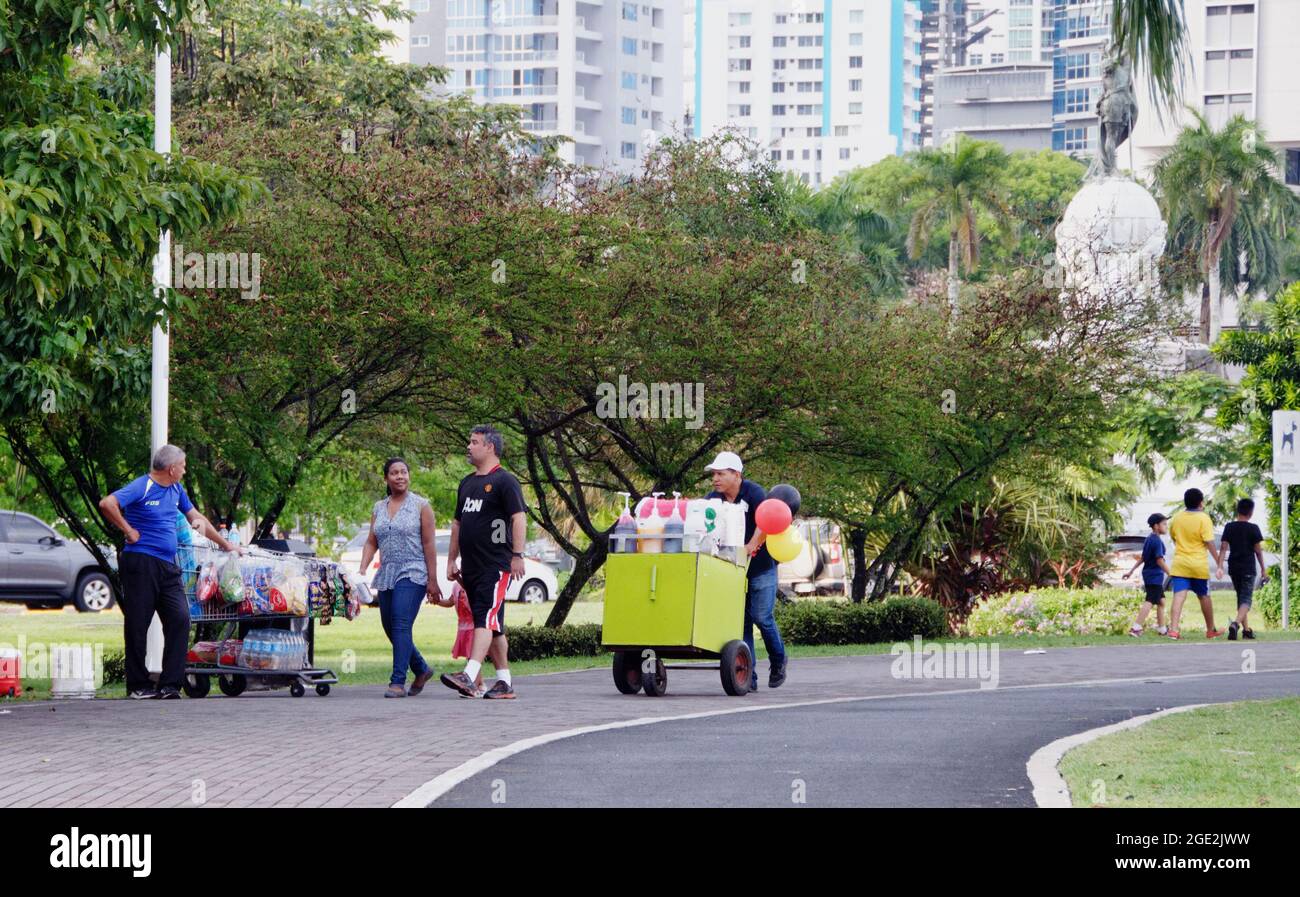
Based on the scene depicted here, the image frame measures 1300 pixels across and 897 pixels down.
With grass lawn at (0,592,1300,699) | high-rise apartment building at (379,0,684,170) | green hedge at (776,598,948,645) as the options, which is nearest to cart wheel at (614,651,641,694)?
grass lawn at (0,592,1300,699)

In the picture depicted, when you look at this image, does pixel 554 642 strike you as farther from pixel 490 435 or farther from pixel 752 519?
pixel 490 435

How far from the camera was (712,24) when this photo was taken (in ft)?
631

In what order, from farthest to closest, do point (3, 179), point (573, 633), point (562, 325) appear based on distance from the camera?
1. point (573, 633)
2. point (562, 325)
3. point (3, 179)

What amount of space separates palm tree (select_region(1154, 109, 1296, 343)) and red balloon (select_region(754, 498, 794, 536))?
60.8 m

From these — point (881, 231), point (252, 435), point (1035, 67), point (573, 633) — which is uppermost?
point (1035, 67)

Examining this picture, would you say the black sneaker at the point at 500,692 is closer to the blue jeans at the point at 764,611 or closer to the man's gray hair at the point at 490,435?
the man's gray hair at the point at 490,435

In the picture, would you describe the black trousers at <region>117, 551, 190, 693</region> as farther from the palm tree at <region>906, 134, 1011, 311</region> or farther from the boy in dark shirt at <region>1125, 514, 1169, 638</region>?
the palm tree at <region>906, 134, 1011, 311</region>

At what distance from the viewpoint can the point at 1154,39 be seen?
35.0ft

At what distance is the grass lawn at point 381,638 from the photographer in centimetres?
1955

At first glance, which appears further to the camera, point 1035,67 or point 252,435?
point 1035,67

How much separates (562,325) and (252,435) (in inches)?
134

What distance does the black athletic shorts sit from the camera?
14.0 meters
